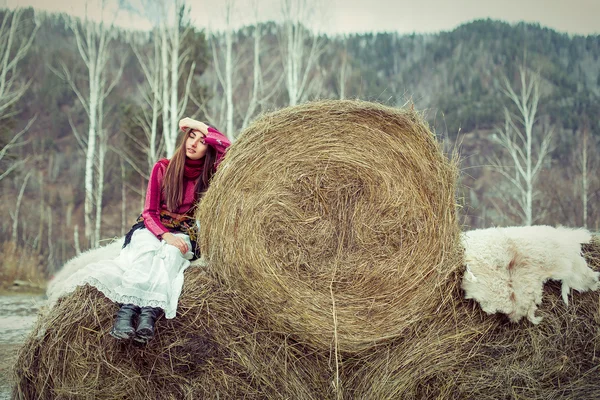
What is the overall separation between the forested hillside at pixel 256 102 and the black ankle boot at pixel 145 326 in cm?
895

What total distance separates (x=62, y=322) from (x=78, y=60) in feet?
120

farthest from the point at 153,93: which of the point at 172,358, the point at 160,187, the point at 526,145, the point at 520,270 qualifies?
the point at 520,270

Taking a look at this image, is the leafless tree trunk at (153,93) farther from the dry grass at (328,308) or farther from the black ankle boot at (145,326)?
the black ankle boot at (145,326)

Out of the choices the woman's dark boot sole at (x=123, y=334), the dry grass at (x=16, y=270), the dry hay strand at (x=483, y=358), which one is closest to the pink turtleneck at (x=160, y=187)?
the woman's dark boot sole at (x=123, y=334)

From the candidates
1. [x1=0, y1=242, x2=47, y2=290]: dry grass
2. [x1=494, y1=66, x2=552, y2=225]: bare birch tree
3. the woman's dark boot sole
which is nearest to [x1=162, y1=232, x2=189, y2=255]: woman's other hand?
the woman's dark boot sole

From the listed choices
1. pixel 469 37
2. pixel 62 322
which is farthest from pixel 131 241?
pixel 469 37

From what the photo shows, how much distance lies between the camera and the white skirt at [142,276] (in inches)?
115

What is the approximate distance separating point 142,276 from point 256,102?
483 inches

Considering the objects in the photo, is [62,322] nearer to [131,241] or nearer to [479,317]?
[131,241]

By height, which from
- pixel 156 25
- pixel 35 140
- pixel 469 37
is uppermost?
pixel 469 37

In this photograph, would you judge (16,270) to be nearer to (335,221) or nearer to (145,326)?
(145,326)

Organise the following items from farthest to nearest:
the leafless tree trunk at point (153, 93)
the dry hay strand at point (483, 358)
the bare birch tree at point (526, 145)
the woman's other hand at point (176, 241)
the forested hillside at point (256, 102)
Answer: the forested hillside at point (256, 102) < the bare birch tree at point (526, 145) < the leafless tree trunk at point (153, 93) < the woman's other hand at point (176, 241) < the dry hay strand at point (483, 358)

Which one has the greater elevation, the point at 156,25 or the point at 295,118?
the point at 156,25

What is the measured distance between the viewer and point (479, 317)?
3.18m
